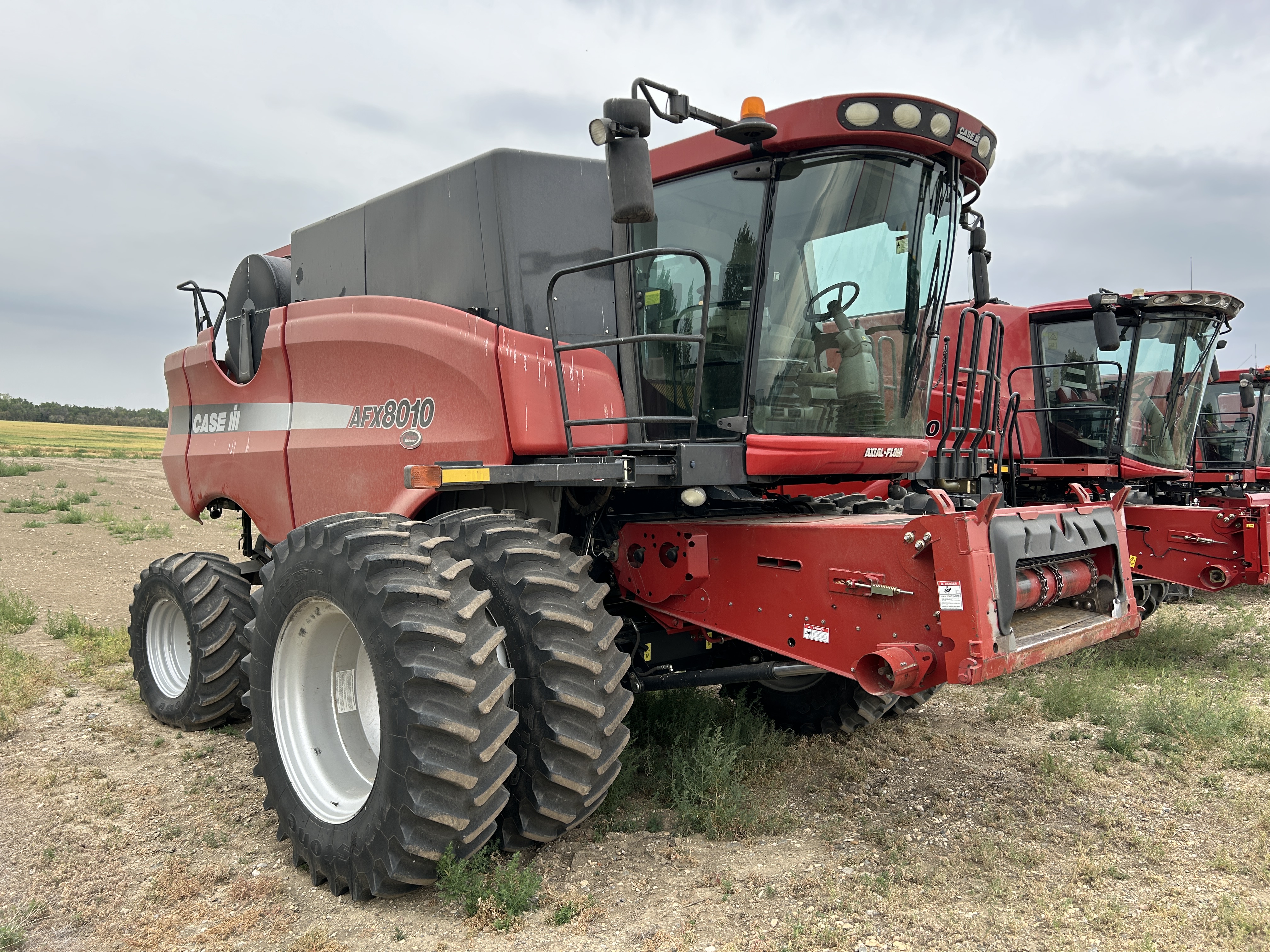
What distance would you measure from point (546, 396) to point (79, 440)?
58530 mm

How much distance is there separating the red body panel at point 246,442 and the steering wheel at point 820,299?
2.94 metres

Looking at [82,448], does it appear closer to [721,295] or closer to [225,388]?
[225,388]

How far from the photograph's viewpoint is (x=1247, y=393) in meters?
11.2

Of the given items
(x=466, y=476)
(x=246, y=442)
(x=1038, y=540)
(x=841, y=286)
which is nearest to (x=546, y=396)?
(x=466, y=476)

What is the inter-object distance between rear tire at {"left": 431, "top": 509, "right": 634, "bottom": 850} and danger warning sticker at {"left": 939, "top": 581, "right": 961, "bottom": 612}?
1197 millimetres

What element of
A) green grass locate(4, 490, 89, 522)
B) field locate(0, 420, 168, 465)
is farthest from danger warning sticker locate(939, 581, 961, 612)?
field locate(0, 420, 168, 465)

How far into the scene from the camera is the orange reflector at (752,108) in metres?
3.43

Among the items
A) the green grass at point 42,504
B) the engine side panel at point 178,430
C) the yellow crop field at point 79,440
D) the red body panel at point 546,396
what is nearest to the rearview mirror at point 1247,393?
the red body panel at point 546,396

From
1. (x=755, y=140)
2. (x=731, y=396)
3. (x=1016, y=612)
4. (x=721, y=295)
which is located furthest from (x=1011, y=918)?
(x=755, y=140)

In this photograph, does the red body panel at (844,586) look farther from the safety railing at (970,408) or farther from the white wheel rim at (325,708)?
the white wheel rim at (325,708)

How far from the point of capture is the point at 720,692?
18.2 feet

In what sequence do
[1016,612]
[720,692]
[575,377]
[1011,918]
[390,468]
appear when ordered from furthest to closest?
[720,692]
[390,468]
[575,377]
[1016,612]
[1011,918]

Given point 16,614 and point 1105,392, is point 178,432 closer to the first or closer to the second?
point 16,614

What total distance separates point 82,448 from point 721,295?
48.4m
